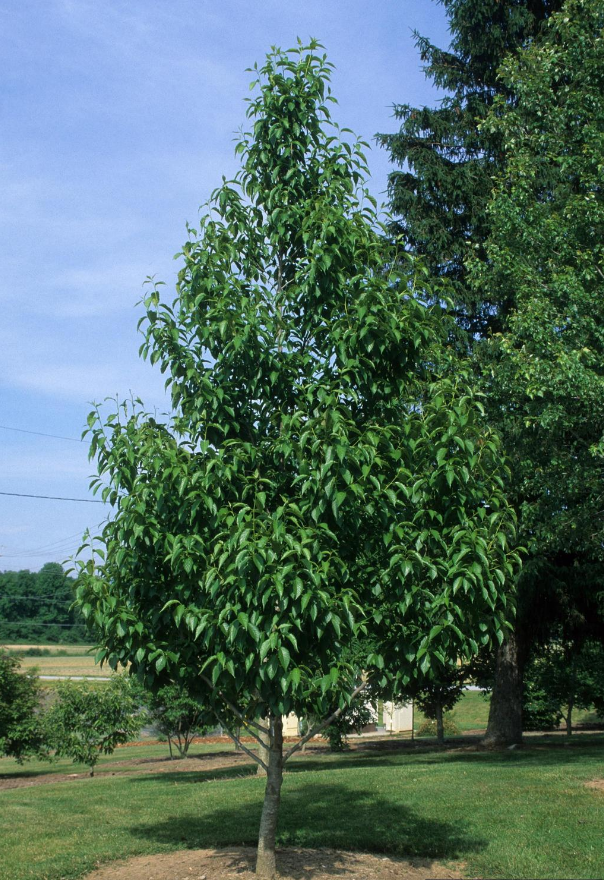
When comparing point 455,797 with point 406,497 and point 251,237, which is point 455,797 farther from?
point 251,237

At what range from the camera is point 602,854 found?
27.5 ft

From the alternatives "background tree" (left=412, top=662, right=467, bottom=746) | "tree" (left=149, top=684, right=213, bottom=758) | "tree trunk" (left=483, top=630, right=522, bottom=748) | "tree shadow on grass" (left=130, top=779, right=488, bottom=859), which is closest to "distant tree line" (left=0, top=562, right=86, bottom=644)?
"tree" (left=149, top=684, right=213, bottom=758)

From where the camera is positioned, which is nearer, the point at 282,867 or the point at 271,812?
the point at 271,812

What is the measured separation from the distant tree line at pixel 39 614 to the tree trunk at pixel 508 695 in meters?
80.6

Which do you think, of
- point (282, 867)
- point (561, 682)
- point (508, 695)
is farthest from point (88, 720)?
point (561, 682)

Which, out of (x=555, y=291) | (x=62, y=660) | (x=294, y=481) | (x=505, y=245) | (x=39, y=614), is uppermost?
(x=505, y=245)

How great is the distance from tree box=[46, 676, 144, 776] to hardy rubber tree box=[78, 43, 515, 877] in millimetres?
13764

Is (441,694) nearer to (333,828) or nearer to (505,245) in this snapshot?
(505,245)

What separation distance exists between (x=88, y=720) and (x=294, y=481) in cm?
1628

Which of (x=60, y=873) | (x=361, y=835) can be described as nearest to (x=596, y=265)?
(x=361, y=835)

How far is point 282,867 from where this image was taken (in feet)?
25.1

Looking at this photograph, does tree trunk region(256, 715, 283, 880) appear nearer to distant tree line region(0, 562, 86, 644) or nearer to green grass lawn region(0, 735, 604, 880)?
green grass lawn region(0, 735, 604, 880)

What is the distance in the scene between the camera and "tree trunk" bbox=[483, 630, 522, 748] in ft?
65.6

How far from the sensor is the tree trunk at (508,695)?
20.0 metres
